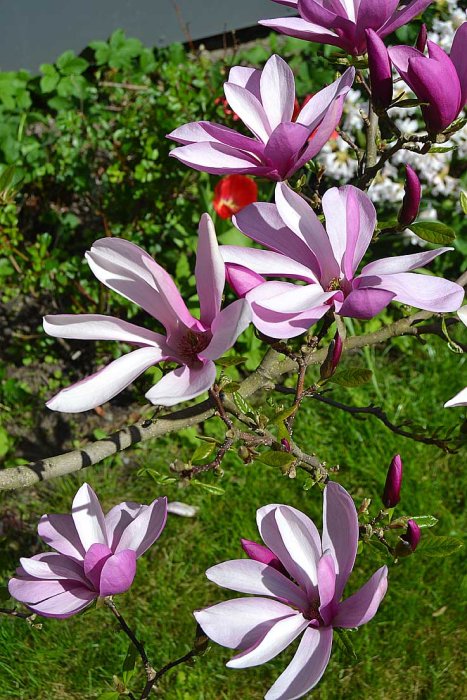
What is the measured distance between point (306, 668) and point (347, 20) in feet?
2.23

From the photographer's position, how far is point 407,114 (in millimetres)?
2814

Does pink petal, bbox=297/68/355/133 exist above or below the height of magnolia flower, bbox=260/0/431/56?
below

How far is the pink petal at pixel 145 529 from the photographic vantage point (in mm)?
863

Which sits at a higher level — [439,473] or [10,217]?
[10,217]

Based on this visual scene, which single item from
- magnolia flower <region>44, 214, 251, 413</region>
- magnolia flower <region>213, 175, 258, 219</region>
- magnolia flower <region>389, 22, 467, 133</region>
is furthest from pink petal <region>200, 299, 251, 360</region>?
magnolia flower <region>213, 175, 258, 219</region>

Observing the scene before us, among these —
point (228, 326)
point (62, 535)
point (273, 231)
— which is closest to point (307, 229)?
point (273, 231)

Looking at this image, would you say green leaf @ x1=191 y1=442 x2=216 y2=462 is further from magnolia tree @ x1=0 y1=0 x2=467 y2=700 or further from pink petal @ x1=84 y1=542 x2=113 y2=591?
pink petal @ x1=84 y1=542 x2=113 y2=591

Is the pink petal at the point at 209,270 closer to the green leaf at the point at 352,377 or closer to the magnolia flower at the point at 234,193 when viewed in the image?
the green leaf at the point at 352,377

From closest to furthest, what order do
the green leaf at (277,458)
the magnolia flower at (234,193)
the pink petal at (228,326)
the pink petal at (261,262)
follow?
1. the pink petal at (228,326)
2. the pink petal at (261,262)
3. the green leaf at (277,458)
4. the magnolia flower at (234,193)

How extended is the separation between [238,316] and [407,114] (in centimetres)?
240

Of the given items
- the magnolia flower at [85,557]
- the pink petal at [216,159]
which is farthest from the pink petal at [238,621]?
the pink petal at [216,159]

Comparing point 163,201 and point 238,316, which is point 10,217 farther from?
point 238,316

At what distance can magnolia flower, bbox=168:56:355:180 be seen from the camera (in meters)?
0.79

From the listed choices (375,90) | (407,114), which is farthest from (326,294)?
(407,114)
